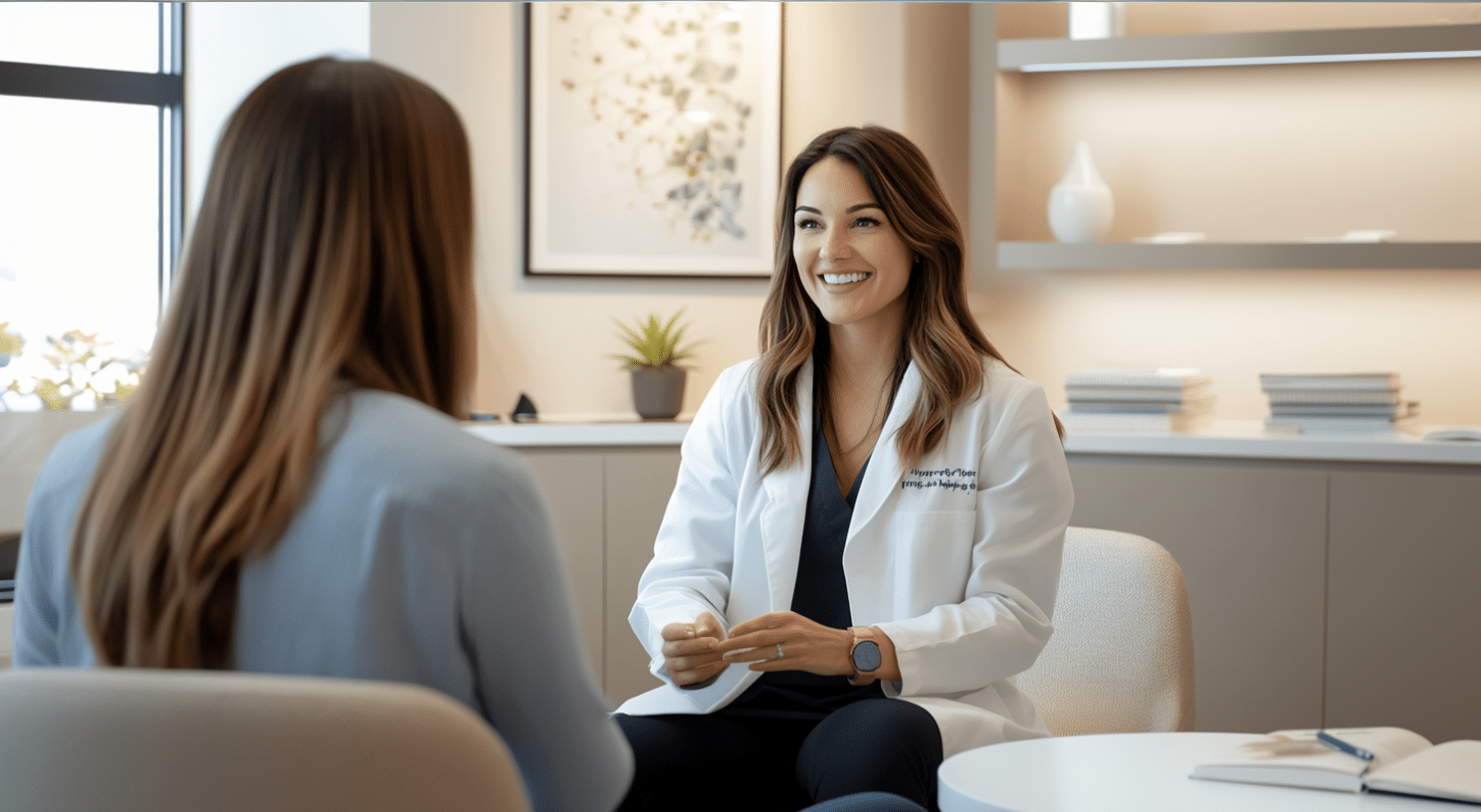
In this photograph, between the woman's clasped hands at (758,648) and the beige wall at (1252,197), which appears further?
the beige wall at (1252,197)

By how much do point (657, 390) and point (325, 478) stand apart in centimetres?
264

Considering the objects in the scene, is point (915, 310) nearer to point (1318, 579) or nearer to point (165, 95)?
point (1318, 579)

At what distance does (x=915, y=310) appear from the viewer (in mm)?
2094

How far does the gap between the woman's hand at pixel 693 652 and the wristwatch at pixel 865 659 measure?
0.57 feet

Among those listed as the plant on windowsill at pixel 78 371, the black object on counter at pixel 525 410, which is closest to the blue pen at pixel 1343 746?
the black object on counter at pixel 525 410

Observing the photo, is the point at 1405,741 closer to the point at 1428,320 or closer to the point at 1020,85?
the point at 1428,320

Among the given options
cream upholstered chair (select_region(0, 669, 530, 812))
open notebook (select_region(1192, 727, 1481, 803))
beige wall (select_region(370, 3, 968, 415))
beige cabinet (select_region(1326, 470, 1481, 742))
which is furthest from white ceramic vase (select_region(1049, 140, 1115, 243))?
cream upholstered chair (select_region(0, 669, 530, 812))

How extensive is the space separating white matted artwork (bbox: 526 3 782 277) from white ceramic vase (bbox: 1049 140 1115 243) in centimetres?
79

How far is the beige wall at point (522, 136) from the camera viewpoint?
3.54 meters

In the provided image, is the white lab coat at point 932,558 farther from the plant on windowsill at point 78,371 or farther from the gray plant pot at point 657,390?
the plant on windowsill at point 78,371

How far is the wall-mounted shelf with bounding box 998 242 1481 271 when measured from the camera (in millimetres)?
3156

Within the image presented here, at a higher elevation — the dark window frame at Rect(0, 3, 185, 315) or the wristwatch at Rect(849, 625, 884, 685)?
the dark window frame at Rect(0, 3, 185, 315)

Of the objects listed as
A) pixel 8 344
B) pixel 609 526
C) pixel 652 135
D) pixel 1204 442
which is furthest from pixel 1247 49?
pixel 8 344

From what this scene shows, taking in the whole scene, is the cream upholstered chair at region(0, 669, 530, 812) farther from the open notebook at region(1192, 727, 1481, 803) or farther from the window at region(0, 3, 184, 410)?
the window at region(0, 3, 184, 410)
